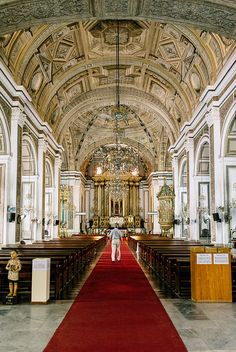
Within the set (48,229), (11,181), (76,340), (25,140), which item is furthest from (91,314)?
(48,229)

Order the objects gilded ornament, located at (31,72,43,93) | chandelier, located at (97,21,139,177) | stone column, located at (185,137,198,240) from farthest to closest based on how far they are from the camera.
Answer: chandelier, located at (97,21,139,177), stone column, located at (185,137,198,240), gilded ornament, located at (31,72,43,93)

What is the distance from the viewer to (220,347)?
4000mm

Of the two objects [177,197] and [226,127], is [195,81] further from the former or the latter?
[177,197]

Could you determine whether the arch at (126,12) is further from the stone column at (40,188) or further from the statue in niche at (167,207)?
the statue in niche at (167,207)

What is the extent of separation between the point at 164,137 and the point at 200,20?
64.7 ft

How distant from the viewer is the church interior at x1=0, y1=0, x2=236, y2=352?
7.38m

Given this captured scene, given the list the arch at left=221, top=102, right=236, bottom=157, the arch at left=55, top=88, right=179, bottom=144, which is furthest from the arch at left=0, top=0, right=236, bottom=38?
the arch at left=55, top=88, right=179, bottom=144

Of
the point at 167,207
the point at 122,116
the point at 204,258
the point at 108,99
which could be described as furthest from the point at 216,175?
the point at 108,99

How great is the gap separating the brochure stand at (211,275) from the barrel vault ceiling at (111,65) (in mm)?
6170

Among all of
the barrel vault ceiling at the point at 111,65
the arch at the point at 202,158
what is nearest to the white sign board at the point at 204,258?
the barrel vault ceiling at the point at 111,65

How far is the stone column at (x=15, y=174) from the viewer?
12789mm

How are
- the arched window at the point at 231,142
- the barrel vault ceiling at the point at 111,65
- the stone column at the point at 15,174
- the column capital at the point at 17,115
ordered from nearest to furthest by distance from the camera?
the stone column at the point at 15,174, the arched window at the point at 231,142, the column capital at the point at 17,115, the barrel vault ceiling at the point at 111,65

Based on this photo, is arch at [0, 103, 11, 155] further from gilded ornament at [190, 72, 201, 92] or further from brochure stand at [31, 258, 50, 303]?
gilded ornament at [190, 72, 201, 92]

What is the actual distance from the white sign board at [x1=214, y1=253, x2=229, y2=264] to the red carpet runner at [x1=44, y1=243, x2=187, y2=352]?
1210mm
